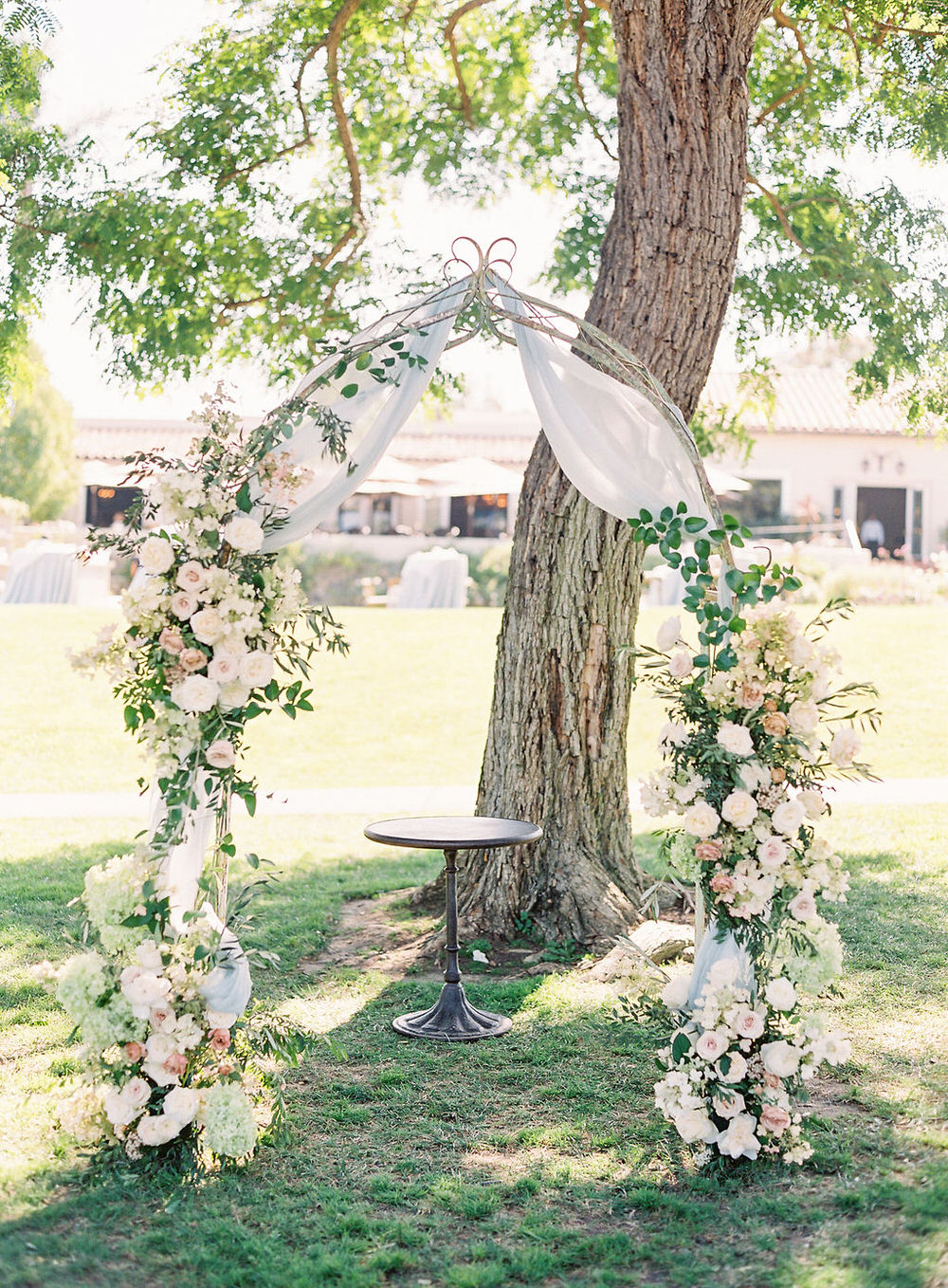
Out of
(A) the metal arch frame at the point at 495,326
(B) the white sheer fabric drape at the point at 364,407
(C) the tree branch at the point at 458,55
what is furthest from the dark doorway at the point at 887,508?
(B) the white sheer fabric drape at the point at 364,407

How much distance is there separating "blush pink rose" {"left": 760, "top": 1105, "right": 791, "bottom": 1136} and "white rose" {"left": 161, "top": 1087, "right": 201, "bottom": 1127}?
5.30ft

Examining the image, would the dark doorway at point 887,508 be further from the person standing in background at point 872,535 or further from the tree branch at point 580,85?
the tree branch at point 580,85

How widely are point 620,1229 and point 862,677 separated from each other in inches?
412

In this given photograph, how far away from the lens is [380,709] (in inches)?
495

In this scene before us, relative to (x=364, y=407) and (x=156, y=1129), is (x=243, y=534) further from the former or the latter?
(x=156, y=1129)

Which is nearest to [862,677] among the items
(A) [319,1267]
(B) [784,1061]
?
(B) [784,1061]

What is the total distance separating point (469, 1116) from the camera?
4.40 meters

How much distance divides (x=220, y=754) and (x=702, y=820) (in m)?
1.38

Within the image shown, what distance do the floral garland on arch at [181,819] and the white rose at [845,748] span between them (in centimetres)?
153

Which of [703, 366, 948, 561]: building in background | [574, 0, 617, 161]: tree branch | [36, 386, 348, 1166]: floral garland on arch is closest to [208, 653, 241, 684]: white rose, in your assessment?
[36, 386, 348, 1166]: floral garland on arch

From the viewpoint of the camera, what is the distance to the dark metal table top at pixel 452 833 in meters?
4.90

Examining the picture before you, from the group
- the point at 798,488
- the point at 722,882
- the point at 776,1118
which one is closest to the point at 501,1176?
the point at 776,1118

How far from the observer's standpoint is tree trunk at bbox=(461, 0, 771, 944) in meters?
5.98

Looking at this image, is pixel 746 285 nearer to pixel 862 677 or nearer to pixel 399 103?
pixel 399 103
